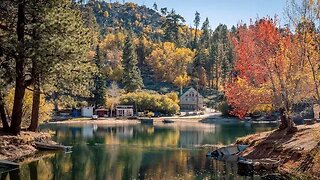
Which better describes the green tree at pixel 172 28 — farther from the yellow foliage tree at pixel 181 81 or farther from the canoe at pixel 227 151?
the canoe at pixel 227 151

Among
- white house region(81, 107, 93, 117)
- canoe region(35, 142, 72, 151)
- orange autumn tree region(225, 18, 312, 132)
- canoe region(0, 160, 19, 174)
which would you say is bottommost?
canoe region(0, 160, 19, 174)

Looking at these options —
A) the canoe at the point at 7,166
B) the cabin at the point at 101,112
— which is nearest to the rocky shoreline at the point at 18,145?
the canoe at the point at 7,166

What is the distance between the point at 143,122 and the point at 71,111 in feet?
71.1

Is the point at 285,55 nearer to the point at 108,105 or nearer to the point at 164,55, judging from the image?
the point at 108,105

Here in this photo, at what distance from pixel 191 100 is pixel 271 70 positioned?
101m

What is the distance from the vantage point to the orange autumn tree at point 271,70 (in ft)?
112

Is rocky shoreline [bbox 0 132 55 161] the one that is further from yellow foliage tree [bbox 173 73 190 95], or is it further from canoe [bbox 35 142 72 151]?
yellow foliage tree [bbox 173 73 190 95]

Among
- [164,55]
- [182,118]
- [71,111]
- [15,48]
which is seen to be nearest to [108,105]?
[71,111]

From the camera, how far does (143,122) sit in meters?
99.4

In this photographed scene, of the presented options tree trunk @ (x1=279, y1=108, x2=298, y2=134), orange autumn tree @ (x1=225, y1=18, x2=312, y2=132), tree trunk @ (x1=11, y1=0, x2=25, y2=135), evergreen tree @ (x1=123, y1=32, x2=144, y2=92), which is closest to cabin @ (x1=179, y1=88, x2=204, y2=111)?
evergreen tree @ (x1=123, y1=32, x2=144, y2=92)

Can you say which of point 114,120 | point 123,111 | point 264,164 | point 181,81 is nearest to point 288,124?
point 264,164

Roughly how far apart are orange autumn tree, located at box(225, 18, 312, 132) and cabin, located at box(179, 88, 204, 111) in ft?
317

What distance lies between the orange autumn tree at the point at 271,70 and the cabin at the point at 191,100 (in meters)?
96.7

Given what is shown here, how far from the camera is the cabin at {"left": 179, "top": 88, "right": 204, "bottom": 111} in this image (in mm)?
136125
